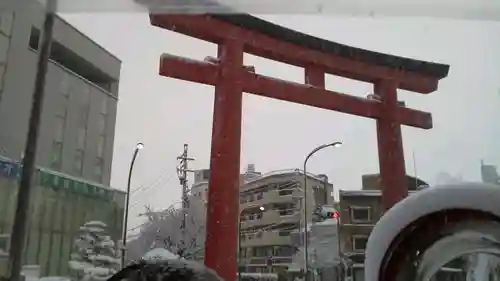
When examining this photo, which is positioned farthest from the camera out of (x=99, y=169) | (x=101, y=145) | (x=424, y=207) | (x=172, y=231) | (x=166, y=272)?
(x=101, y=145)

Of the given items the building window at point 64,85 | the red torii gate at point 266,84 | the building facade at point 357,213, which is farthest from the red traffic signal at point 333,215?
the building window at point 64,85

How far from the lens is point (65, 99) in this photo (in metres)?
5.73

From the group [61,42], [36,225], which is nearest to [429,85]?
[61,42]

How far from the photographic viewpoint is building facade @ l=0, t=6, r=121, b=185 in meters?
4.24

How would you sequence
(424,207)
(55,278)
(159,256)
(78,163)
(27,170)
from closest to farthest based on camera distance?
(424,207)
(159,256)
(27,170)
(55,278)
(78,163)

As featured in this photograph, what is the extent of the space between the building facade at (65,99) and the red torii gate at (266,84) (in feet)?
4.52

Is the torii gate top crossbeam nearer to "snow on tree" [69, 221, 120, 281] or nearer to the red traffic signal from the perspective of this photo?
the red traffic signal

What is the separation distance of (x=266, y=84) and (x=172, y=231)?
8.09ft

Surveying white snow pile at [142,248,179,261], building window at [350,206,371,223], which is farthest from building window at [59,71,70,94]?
building window at [350,206,371,223]

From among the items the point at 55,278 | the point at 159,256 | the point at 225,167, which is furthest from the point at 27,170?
the point at 55,278

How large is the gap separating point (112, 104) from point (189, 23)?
2.90 metres

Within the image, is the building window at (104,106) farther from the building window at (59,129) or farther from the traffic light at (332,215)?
the traffic light at (332,215)

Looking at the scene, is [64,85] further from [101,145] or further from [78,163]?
[101,145]

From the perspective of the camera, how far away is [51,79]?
520 centimetres
